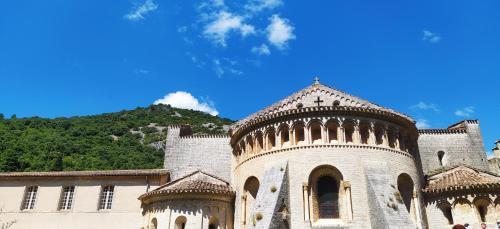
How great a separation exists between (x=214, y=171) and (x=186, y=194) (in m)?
5.58

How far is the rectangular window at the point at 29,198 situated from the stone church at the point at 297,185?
0.22ft

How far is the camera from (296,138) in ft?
68.7

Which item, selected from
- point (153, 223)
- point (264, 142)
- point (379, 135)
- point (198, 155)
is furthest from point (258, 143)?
point (153, 223)

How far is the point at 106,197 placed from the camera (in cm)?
2564

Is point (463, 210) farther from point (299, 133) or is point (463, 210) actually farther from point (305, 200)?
point (299, 133)

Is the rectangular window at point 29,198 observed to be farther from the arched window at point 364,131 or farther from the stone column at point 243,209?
the arched window at point 364,131

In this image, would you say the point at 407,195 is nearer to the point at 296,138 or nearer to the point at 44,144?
the point at 296,138

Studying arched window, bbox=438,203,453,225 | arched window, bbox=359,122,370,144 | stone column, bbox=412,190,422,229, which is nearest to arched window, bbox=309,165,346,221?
arched window, bbox=359,122,370,144

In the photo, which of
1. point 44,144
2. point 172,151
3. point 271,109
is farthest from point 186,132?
point 44,144

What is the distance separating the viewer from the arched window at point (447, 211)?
70.4ft

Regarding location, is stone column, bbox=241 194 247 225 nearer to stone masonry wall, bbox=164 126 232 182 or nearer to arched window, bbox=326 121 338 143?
stone masonry wall, bbox=164 126 232 182

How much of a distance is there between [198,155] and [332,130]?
10448 mm

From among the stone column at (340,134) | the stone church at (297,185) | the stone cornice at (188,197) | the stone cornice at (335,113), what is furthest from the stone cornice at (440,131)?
A: the stone cornice at (188,197)

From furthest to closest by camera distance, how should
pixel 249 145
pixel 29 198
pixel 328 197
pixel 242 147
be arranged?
pixel 29 198 < pixel 242 147 < pixel 249 145 < pixel 328 197
